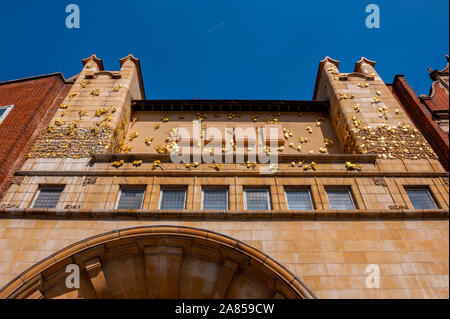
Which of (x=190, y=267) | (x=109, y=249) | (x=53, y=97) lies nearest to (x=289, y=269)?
(x=190, y=267)

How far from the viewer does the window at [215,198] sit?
1194cm

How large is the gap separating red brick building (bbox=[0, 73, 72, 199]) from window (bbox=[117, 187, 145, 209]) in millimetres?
4889

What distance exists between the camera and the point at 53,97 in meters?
18.0

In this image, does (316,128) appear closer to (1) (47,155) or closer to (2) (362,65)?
(2) (362,65)

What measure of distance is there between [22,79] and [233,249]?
18486 millimetres

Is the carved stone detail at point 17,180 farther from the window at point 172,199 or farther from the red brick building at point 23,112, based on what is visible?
the window at point 172,199

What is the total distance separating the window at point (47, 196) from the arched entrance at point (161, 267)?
279cm

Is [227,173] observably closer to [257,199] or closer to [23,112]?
[257,199]

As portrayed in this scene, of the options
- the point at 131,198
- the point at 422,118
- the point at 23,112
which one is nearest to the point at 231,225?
the point at 131,198

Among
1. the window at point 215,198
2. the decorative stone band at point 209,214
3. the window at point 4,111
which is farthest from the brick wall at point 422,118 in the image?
the window at point 4,111

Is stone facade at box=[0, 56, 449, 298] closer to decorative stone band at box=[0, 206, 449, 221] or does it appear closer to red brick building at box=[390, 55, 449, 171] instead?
decorative stone band at box=[0, 206, 449, 221]

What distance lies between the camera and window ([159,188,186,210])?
12.0 metres

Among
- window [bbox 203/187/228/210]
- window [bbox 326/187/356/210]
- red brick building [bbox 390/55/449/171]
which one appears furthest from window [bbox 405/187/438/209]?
window [bbox 203/187/228/210]

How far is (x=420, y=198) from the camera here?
473 inches
